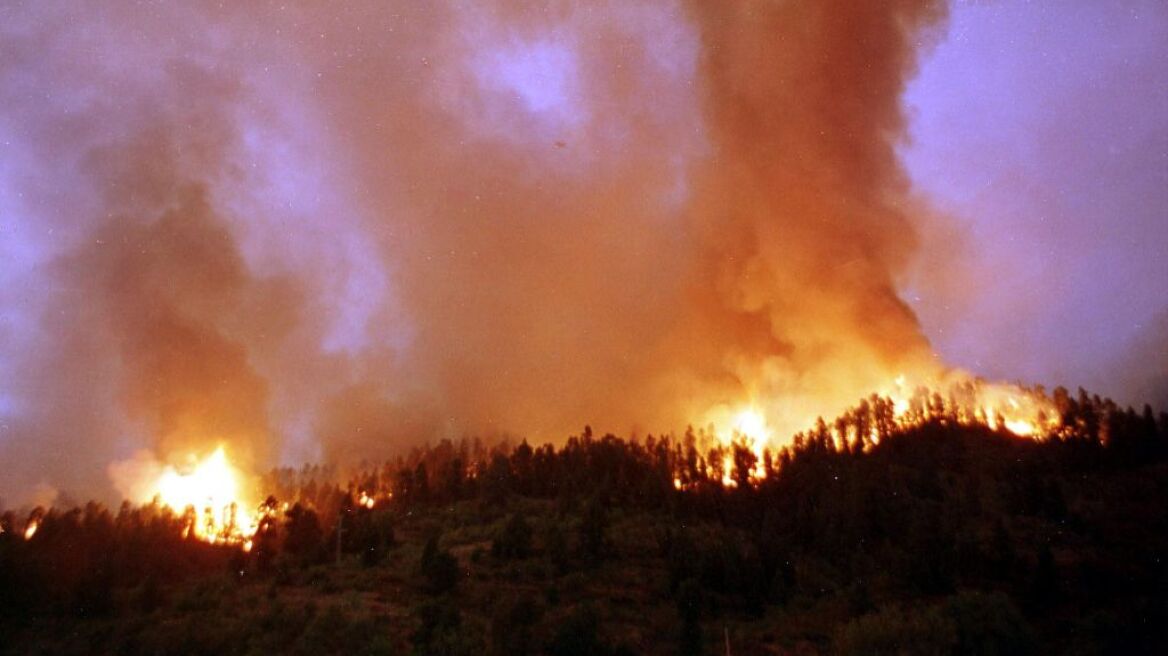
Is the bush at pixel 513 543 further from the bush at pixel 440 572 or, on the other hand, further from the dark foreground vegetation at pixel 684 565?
the bush at pixel 440 572

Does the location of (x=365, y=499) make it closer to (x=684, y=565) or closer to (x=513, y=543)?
(x=513, y=543)

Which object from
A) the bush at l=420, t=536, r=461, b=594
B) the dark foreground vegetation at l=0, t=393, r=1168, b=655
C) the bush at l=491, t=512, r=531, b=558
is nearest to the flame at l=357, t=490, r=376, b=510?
the dark foreground vegetation at l=0, t=393, r=1168, b=655

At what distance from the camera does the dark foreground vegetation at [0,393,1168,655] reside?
4356 cm

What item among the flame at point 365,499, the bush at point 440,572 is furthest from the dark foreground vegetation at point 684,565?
the flame at point 365,499

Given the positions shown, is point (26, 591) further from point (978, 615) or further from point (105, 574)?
point (978, 615)

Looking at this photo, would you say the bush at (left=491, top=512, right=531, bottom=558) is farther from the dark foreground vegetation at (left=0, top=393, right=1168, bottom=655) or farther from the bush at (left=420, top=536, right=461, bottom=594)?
the bush at (left=420, top=536, right=461, bottom=594)

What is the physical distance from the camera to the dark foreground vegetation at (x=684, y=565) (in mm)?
43562

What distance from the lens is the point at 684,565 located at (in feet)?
205

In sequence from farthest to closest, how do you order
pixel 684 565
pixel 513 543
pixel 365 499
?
pixel 365 499
pixel 513 543
pixel 684 565

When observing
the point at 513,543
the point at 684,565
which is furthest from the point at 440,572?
the point at 684,565

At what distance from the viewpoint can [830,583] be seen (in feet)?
210

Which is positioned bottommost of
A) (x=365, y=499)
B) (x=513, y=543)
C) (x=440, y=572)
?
(x=440, y=572)

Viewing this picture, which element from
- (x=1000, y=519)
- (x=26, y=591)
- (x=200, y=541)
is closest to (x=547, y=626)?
(x=26, y=591)

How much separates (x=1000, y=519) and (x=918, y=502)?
11.6m
